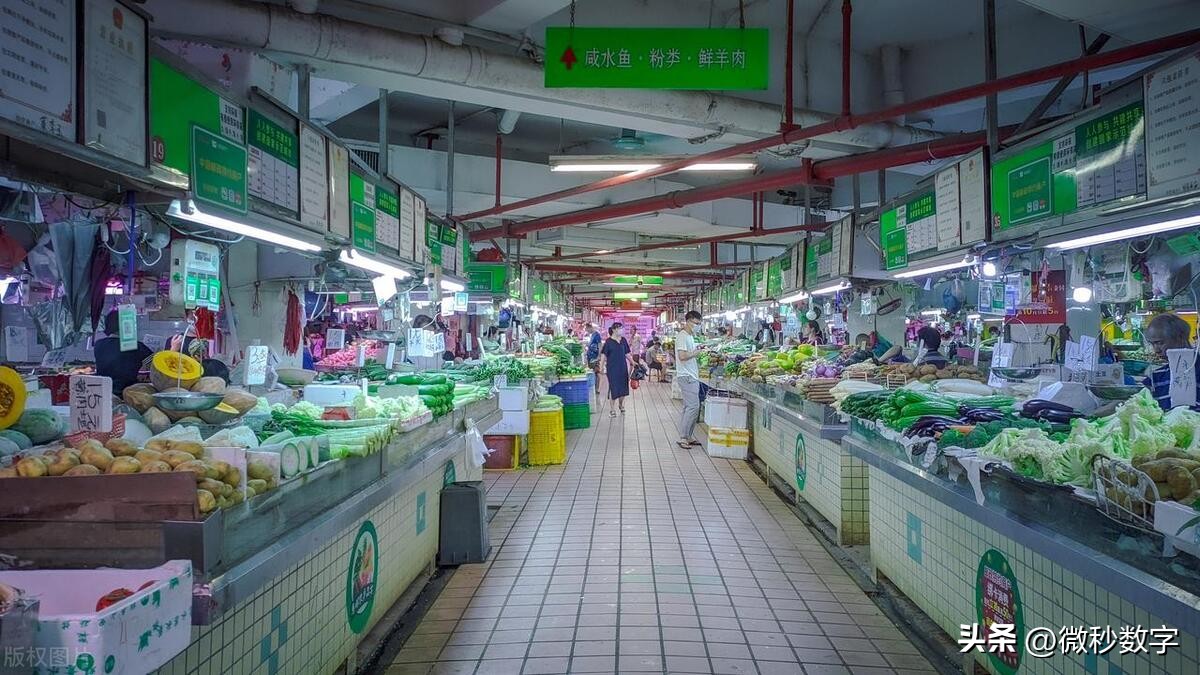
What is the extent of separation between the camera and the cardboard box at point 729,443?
10.9 meters

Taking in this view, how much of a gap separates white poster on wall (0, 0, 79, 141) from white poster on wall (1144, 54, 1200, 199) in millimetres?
5186

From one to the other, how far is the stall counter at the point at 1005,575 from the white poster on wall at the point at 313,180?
449cm

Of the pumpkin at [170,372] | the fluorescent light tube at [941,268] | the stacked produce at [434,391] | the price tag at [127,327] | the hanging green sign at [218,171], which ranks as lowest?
the stacked produce at [434,391]

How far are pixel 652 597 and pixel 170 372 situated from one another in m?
3.47

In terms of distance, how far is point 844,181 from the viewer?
41.5ft

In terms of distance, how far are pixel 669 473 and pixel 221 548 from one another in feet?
24.9

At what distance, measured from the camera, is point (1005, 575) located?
3529 millimetres

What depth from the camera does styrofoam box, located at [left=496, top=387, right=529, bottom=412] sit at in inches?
379

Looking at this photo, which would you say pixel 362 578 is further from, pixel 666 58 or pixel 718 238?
pixel 718 238

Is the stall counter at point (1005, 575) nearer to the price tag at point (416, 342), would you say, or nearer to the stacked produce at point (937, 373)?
the stacked produce at point (937, 373)

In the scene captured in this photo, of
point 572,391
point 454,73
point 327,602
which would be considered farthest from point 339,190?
point 572,391

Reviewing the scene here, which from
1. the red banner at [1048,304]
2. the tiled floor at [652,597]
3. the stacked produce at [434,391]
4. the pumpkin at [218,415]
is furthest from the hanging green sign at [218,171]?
the red banner at [1048,304]

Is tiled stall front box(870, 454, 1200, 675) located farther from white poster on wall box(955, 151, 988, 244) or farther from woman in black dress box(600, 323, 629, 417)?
woman in black dress box(600, 323, 629, 417)

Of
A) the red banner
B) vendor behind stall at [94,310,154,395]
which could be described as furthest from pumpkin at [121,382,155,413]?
the red banner
